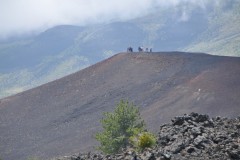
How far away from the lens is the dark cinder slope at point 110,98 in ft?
179

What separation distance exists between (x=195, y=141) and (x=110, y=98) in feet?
144

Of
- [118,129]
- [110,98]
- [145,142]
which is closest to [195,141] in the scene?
[145,142]

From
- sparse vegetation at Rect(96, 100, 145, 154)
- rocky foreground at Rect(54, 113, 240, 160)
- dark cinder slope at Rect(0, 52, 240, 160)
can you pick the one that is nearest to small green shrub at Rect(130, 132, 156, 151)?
rocky foreground at Rect(54, 113, 240, 160)

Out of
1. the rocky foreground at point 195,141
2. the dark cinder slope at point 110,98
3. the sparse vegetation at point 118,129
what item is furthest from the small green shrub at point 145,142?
the dark cinder slope at point 110,98

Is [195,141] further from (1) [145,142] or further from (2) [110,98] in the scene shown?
(2) [110,98]

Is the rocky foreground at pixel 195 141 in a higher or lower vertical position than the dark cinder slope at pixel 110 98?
lower

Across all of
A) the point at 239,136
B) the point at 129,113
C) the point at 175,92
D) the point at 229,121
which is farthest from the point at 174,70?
the point at 239,136

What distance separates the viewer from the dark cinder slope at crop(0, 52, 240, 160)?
54.6 m

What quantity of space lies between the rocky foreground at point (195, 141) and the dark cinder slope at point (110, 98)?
24567mm

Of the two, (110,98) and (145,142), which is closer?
(145,142)

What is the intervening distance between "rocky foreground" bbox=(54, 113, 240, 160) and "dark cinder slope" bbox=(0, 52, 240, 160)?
2457 cm

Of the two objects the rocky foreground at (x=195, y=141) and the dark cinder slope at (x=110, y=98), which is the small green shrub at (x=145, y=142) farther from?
the dark cinder slope at (x=110, y=98)

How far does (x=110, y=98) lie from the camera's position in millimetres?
64375

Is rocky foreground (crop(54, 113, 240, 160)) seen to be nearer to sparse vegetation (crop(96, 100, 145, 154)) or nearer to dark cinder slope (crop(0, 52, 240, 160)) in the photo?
sparse vegetation (crop(96, 100, 145, 154))
